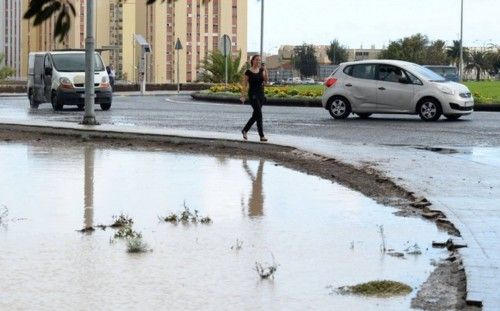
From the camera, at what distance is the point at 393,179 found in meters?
14.5

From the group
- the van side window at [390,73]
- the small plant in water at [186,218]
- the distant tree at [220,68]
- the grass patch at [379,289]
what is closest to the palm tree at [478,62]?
the distant tree at [220,68]

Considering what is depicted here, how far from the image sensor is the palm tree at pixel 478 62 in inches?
5517

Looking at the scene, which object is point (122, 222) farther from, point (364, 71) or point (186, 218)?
point (364, 71)

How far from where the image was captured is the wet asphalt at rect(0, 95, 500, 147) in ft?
74.8

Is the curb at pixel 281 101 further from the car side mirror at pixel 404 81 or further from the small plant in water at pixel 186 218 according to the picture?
the small plant in water at pixel 186 218

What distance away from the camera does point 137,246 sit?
938cm

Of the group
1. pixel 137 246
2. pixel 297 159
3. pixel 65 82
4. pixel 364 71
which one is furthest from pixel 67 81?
pixel 137 246

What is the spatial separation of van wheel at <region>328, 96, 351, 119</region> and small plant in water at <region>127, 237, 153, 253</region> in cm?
1991

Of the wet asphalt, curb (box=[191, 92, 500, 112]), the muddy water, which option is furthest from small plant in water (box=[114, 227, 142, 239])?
curb (box=[191, 92, 500, 112])

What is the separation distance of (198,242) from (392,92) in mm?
19266

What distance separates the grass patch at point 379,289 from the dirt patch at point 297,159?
156 mm

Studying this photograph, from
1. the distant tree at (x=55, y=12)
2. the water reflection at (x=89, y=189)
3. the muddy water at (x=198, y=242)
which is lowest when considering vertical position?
the water reflection at (x=89, y=189)

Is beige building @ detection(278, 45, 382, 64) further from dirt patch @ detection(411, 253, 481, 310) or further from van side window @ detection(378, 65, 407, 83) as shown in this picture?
dirt patch @ detection(411, 253, 481, 310)

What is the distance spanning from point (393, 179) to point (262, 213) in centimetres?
299
